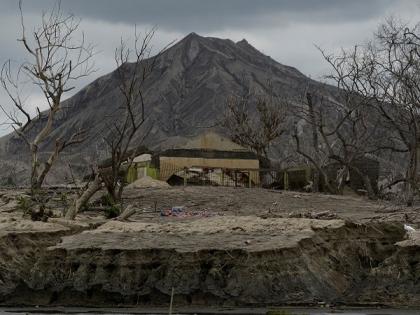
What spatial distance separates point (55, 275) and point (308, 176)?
21.1m

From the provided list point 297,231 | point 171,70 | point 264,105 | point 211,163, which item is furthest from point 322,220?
point 171,70

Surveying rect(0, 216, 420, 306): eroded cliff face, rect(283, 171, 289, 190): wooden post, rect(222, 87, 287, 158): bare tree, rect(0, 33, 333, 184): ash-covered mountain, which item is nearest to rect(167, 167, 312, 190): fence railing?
rect(283, 171, 289, 190): wooden post

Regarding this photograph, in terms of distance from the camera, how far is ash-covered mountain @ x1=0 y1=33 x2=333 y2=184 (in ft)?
308

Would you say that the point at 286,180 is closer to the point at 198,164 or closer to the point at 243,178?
the point at 243,178

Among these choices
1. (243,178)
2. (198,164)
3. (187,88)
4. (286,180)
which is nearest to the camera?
(286,180)

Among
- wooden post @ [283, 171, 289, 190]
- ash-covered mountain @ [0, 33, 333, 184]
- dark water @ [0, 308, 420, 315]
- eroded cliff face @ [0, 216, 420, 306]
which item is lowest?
dark water @ [0, 308, 420, 315]

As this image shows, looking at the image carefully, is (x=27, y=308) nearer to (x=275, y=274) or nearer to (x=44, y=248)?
(x=44, y=248)

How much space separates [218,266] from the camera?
1210 cm

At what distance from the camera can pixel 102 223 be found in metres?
15.4

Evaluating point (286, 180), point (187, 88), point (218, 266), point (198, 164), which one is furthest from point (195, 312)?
point (187, 88)

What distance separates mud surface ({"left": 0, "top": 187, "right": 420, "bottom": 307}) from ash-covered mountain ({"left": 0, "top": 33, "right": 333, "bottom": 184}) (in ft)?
223

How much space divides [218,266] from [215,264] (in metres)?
0.07

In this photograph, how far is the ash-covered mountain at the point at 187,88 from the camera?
308 ft

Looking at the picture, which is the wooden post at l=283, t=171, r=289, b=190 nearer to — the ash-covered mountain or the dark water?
the dark water
